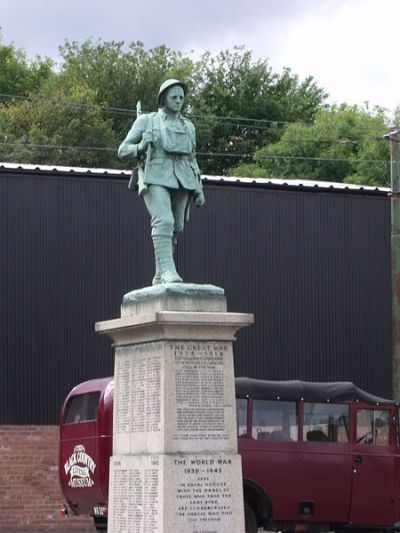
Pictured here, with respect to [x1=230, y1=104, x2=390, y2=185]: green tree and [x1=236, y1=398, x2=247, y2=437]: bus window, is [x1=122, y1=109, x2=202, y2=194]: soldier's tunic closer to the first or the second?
[x1=236, y1=398, x2=247, y2=437]: bus window

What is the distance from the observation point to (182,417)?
15.6 meters

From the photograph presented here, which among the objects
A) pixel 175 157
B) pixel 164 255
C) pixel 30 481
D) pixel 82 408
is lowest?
pixel 30 481

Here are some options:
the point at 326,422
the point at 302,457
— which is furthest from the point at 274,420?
the point at 326,422

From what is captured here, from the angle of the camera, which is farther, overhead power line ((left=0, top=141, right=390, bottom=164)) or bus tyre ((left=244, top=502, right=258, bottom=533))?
overhead power line ((left=0, top=141, right=390, bottom=164))

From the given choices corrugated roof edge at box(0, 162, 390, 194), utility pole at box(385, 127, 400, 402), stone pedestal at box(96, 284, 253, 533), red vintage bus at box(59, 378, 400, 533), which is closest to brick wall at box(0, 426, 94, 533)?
red vintage bus at box(59, 378, 400, 533)

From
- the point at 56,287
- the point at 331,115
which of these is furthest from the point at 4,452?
the point at 331,115

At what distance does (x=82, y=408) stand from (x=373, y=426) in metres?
5.00

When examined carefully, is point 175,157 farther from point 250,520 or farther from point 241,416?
point 250,520

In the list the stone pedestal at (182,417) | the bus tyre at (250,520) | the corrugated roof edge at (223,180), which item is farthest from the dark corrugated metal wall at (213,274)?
the stone pedestal at (182,417)

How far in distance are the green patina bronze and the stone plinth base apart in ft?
6.42

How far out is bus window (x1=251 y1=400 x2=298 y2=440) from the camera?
25094 mm

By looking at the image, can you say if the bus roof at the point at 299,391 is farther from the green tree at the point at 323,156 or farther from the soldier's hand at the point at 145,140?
the green tree at the point at 323,156

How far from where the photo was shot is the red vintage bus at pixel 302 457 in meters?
25.0

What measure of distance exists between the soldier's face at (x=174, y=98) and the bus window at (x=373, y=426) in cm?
1038
